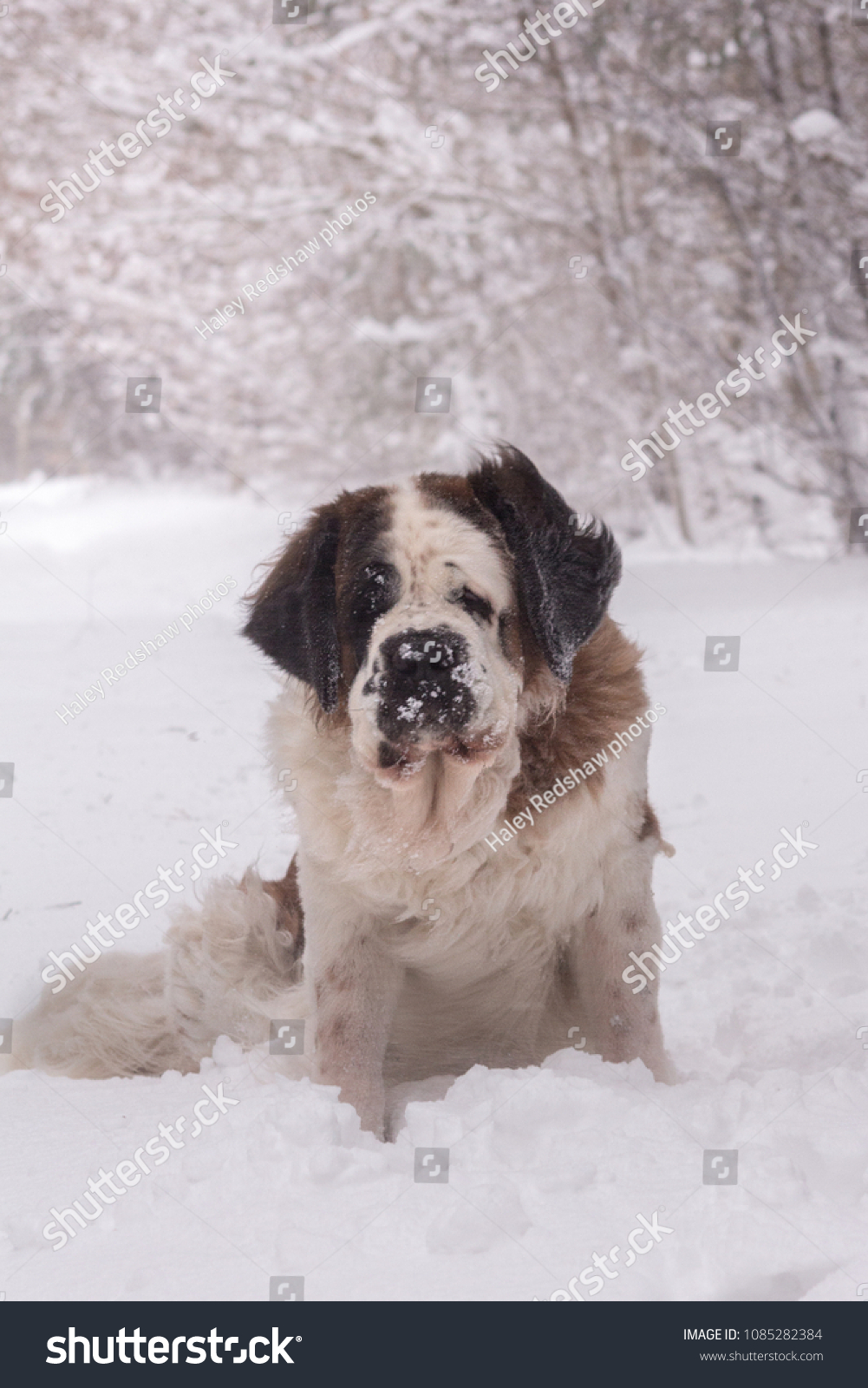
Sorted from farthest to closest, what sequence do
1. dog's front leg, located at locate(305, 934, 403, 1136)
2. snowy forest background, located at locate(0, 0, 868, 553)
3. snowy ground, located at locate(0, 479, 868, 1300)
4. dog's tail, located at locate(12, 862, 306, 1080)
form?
snowy forest background, located at locate(0, 0, 868, 553), dog's tail, located at locate(12, 862, 306, 1080), dog's front leg, located at locate(305, 934, 403, 1136), snowy ground, located at locate(0, 479, 868, 1300)

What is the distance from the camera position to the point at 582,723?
130 inches

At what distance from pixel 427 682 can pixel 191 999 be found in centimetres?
138

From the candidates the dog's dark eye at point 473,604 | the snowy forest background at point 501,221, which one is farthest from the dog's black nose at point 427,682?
the snowy forest background at point 501,221

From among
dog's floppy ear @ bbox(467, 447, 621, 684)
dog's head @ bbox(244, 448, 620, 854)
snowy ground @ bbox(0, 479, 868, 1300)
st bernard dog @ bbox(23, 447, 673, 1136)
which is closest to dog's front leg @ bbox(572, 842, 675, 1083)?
st bernard dog @ bbox(23, 447, 673, 1136)

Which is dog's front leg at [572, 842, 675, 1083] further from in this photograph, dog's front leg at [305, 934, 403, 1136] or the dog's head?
dog's front leg at [305, 934, 403, 1136]

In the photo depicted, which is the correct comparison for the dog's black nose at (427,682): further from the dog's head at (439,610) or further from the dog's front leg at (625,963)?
the dog's front leg at (625,963)

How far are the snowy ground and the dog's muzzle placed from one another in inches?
31.5

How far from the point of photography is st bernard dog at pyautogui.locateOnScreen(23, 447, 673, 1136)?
10.4 feet

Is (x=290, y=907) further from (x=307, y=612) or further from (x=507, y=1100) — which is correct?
(x=507, y=1100)

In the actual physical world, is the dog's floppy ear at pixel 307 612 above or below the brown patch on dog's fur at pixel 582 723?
above

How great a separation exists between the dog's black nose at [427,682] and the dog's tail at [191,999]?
3.39 feet

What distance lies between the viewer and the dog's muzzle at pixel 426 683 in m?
2.93

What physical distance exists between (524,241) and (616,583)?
11.8m

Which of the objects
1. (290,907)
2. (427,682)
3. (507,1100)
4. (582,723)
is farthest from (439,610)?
(290,907)
